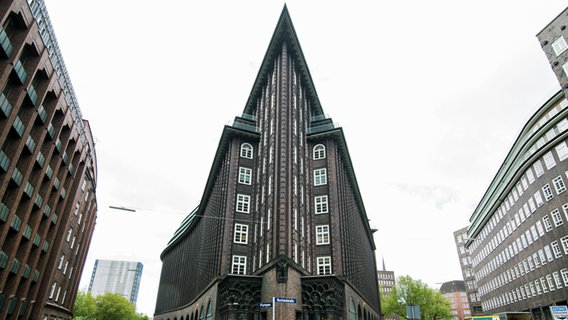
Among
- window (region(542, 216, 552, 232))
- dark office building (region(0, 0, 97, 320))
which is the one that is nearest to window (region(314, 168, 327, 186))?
dark office building (region(0, 0, 97, 320))

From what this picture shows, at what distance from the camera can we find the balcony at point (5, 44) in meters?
21.8

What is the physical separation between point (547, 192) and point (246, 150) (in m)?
42.1

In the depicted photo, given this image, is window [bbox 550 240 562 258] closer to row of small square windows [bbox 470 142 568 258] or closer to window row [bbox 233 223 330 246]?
row of small square windows [bbox 470 142 568 258]

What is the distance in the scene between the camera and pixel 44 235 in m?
33.7

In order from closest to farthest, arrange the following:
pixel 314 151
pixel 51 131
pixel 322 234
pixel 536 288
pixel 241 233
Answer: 1. pixel 51 131
2. pixel 241 233
3. pixel 322 234
4. pixel 314 151
5. pixel 536 288

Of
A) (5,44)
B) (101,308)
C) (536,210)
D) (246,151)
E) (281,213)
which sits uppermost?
(246,151)

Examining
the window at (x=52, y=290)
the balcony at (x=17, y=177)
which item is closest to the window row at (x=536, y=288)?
the balcony at (x=17, y=177)

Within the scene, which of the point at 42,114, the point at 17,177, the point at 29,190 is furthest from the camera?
the point at 42,114

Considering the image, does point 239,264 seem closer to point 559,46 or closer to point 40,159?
point 40,159

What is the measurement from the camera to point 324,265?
3597 cm

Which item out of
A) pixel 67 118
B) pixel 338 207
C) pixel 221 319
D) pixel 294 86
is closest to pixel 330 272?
pixel 338 207

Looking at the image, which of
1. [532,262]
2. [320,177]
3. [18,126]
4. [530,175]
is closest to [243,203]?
[320,177]

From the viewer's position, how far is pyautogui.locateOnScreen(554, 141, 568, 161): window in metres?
42.9

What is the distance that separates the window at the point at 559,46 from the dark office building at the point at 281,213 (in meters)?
25.1
